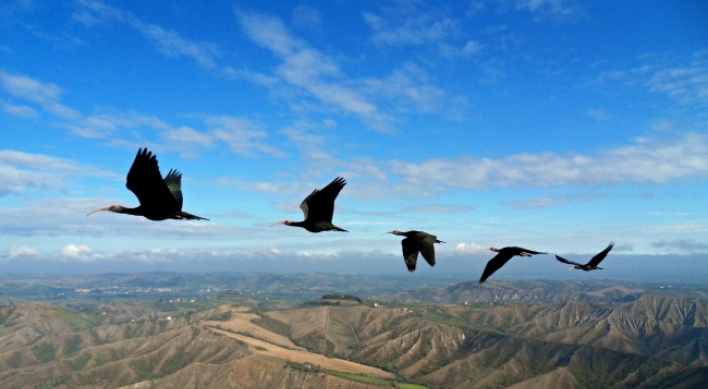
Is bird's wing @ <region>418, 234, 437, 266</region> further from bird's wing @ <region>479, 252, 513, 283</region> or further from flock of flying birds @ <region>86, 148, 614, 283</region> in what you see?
bird's wing @ <region>479, 252, 513, 283</region>

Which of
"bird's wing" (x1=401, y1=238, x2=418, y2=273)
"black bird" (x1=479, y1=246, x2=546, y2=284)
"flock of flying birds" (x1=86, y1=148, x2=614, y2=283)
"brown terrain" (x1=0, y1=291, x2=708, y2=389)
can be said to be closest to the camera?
"black bird" (x1=479, y1=246, x2=546, y2=284)

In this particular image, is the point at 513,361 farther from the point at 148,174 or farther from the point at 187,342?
the point at 148,174

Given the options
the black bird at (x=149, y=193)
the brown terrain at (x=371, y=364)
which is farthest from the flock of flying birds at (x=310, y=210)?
the brown terrain at (x=371, y=364)

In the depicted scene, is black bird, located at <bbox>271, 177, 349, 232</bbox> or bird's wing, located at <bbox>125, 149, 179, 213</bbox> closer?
bird's wing, located at <bbox>125, 149, 179, 213</bbox>

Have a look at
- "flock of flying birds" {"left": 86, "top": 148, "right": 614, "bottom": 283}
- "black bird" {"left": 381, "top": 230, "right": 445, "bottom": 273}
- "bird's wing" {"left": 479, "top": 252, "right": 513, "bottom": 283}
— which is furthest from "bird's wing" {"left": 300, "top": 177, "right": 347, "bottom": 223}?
Answer: "bird's wing" {"left": 479, "top": 252, "right": 513, "bottom": 283}

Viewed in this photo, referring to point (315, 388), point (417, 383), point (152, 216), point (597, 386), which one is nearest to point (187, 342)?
point (315, 388)

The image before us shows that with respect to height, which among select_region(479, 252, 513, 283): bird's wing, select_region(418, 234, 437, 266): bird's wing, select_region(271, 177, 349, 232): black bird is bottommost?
select_region(479, 252, 513, 283): bird's wing

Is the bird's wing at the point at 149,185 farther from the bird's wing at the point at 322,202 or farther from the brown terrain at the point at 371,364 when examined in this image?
the brown terrain at the point at 371,364
